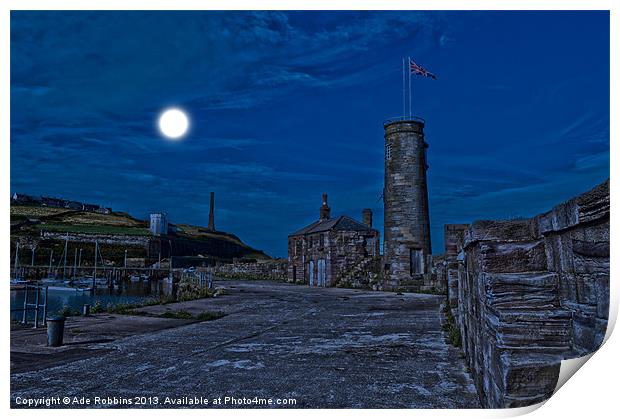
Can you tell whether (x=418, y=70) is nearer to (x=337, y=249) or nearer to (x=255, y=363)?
(x=337, y=249)

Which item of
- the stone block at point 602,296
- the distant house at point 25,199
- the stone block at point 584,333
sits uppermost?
the distant house at point 25,199

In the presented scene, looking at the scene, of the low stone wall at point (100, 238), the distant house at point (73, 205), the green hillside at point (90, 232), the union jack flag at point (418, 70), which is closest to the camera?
the union jack flag at point (418, 70)

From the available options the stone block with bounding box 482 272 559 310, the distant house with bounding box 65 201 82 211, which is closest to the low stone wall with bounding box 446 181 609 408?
the stone block with bounding box 482 272 559 310

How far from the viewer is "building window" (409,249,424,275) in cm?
2464

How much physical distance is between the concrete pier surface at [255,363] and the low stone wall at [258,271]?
30.0 m

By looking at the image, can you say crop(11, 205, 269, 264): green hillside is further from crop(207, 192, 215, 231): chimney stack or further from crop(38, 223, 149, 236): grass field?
crop(207, 192, 215, 231): chimney stack

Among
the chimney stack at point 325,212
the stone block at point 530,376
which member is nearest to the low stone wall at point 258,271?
the chimney stack at point 325,212

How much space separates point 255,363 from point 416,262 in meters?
19.3

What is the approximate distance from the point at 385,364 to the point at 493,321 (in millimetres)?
3065

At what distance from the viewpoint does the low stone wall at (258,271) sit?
1620 inches

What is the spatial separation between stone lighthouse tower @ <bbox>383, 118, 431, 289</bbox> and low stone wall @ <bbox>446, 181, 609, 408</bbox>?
2110 cm

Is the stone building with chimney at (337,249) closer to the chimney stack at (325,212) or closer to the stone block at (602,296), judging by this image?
the chimney stack at (325,212)
